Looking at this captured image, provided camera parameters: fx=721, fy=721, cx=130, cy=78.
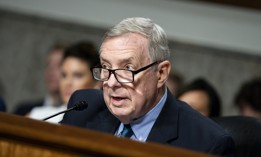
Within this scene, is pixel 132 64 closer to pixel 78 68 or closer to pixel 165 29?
pixel 78 68

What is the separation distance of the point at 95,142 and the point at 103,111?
0.95 m

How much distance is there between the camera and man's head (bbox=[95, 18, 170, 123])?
2.47 m

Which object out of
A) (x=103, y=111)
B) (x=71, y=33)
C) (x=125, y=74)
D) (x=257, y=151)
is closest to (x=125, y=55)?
(x=125, y=74)

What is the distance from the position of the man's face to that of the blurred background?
2.47 m

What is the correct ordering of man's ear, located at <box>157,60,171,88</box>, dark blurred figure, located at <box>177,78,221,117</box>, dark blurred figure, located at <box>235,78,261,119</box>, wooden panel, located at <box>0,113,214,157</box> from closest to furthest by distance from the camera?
1. wooden panel, located at <box>0,113,214,157</box>
2. man's ear, located at <box>157,60,171,88</box>
3. dark blurred figure, located at <box>177,78,221,117</box>
4. dark blurred figure, located at <box>235,78,261,119</box>

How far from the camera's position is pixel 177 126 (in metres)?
2.55

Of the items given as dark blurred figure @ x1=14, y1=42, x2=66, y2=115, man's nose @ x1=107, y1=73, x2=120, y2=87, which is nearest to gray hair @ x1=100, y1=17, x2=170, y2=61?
man's nose @ x1=107, y1=73, x2=120, y2=87

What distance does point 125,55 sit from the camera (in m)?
2.47

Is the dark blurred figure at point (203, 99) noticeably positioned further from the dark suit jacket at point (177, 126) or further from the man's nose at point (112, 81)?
the man's nose at point (112, 81)

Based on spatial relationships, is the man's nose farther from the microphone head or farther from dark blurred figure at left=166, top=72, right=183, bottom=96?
dark blurred figure at left=166, top=72, right=183, bottom=96

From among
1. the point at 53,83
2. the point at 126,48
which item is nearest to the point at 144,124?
the point at 126,48

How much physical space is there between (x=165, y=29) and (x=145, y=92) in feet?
9.03

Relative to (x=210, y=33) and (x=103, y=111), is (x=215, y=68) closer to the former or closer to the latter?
(x=210, y=33)

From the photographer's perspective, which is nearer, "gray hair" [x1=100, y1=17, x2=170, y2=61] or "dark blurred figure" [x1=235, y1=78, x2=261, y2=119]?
"gray hair" [x1=100, y1=17, x2=170, y2=61]
